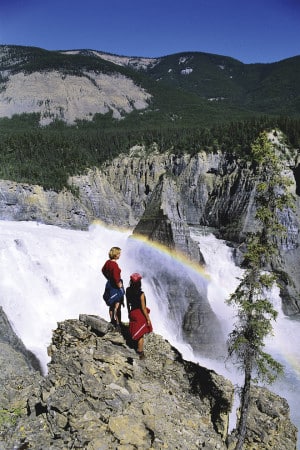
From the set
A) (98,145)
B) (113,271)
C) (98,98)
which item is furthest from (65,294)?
(98,98)

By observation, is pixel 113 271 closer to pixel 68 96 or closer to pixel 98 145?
pixel 98 145

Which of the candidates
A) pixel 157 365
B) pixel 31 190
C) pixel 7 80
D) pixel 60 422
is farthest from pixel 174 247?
pixel 7 80

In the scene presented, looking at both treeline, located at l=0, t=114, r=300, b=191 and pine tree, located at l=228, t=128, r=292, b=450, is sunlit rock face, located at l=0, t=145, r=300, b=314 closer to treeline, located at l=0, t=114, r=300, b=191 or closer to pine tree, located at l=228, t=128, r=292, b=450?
treeline, located at l=0, t=114, r=300, b=191

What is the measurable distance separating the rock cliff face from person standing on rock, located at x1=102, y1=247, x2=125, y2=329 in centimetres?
40

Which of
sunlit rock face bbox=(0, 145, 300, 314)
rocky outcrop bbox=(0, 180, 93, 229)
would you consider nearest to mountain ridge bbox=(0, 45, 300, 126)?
sunlit rock face bbox=(0, 145, 300, 314)

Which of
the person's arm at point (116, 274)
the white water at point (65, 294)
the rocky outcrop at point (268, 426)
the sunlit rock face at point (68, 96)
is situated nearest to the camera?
the person's arm at point (116, 274)

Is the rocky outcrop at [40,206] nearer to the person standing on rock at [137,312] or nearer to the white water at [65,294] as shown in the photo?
the white water at [65,294]

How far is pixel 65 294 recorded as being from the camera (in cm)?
2392

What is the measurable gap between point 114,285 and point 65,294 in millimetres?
14587

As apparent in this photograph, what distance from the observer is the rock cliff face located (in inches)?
317

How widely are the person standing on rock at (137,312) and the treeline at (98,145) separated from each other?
158 feet

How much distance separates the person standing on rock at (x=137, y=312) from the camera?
9.71m

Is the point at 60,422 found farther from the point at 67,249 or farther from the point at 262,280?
the point at 67,249

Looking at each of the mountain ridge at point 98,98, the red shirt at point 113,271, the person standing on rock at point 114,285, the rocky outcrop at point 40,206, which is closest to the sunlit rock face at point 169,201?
the rocky outcrop at point 40,206
